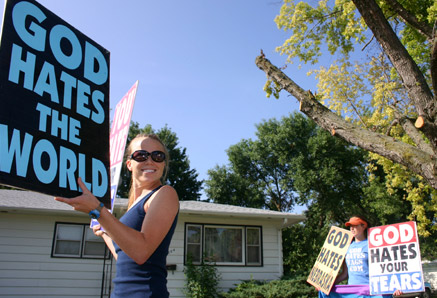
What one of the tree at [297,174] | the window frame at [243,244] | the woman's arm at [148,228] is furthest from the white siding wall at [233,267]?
the tree at [297,174]

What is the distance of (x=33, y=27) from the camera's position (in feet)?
7.00

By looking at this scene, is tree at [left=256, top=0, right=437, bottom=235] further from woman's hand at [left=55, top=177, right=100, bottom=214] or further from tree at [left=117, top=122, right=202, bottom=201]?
tree at [left=117, top=122, right=202, bottom=201]

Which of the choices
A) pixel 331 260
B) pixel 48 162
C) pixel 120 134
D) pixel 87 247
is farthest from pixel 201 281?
pixel 48 162

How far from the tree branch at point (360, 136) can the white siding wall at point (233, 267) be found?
22.3 feet

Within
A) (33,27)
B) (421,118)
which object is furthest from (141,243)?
(421,118)

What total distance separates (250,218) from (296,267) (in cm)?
361

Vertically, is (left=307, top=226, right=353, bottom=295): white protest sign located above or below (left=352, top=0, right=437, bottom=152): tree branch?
below

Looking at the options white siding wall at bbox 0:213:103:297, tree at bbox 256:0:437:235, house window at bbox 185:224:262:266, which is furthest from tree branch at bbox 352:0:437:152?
white siding wall at bbox 0:213:103:297

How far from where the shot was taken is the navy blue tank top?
185cm

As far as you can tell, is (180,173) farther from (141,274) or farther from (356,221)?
(141,274)

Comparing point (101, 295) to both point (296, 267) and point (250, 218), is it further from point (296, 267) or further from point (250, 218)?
point (296, 267)

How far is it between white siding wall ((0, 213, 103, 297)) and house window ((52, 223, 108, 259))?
0.19 meters

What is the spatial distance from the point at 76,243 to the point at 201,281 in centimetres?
438

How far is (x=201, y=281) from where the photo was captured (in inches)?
464
